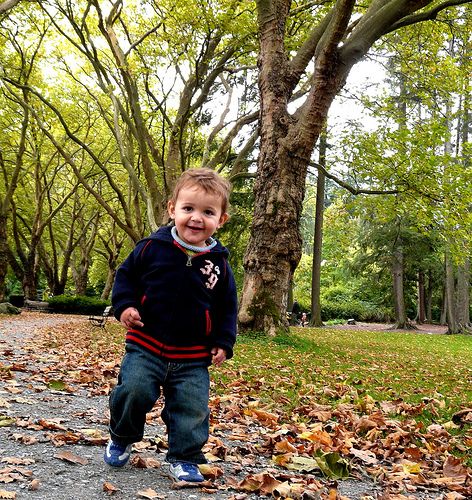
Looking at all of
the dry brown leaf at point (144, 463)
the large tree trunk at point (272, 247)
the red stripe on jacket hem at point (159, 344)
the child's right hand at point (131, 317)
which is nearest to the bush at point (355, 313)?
the large tree trunk at point (272, 247)

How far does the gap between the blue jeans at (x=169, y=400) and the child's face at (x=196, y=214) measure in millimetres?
664

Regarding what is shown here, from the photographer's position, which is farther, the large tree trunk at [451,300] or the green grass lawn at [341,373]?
the large tree trunk at [451,300]

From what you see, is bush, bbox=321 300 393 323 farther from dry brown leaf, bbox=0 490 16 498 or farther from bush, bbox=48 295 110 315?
dry brown leaf, bbox=0 490 16 498

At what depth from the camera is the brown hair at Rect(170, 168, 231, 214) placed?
2785 mm

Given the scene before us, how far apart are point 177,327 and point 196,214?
608mm

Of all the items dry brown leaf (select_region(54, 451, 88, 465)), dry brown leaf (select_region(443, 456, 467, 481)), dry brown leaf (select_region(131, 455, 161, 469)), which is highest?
dry brown leaf (select_region(54, 451, 88, 465))

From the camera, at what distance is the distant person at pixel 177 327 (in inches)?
105

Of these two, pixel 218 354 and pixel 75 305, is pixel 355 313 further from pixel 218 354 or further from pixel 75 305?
pixel 218 354

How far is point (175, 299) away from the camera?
A: 107 inches

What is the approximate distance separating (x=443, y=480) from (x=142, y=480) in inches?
70.6

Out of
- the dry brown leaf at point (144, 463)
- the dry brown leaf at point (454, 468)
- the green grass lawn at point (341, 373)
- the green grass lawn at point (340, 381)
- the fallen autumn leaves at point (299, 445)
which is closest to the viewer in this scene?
the fallen autumn leaves at point (299, 445)

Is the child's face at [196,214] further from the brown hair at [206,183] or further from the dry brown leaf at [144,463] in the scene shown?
the dry brown leaf at [144,463]

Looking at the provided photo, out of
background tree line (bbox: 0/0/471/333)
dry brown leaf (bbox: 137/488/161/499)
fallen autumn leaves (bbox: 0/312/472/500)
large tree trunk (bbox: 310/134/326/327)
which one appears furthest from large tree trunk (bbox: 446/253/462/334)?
dry brown leaf (bbox: 137/488/161/499)

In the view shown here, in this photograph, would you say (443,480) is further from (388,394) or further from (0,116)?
(0,116)
